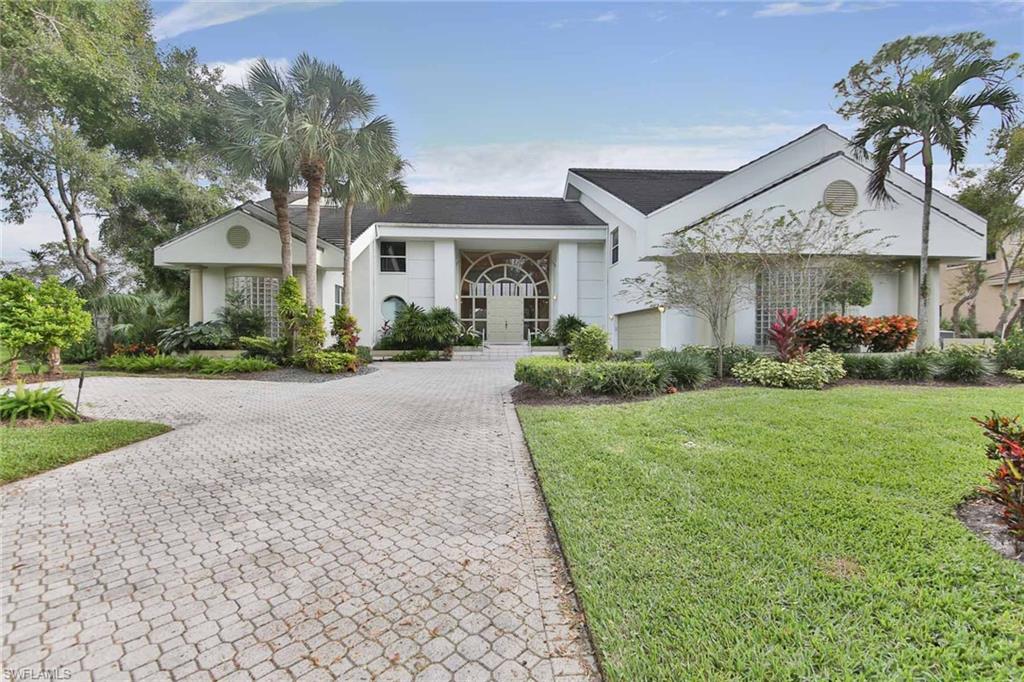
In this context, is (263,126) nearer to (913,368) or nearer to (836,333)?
(836,333)

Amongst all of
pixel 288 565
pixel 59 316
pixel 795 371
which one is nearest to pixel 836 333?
pixel 795 371

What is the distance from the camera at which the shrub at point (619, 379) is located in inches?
327

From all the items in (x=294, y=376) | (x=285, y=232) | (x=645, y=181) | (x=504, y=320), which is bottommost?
(x=294, y=376)

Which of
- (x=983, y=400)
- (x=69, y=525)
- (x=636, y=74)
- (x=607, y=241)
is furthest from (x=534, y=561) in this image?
(x=607, y=241)

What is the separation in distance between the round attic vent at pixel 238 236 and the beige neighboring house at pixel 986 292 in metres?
35.5

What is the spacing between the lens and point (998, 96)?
9359 mm

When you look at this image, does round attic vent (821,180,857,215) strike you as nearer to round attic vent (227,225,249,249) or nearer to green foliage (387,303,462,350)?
green foliage (387,303,462,350)

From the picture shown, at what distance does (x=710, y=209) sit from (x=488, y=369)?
351 inches

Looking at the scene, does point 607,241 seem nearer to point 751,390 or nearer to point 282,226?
point 751,390

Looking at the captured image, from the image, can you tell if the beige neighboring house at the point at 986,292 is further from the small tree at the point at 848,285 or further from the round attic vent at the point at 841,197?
the round attic vent at the point at 841,197

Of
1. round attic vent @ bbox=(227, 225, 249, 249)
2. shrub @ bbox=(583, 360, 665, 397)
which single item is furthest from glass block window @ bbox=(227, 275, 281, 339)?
shrub @ bbox=(583, 360, 665, 397)

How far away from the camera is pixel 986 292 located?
26906 mm

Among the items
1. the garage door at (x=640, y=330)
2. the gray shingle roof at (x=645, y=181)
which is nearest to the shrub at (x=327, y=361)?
the garage door at (x=640, y=330)

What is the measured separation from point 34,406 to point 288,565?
6.57 metres
